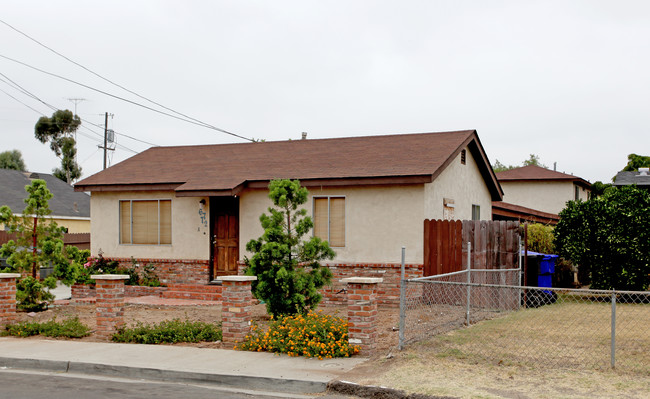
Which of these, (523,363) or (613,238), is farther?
(613,238)

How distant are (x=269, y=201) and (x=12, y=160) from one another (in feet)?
185

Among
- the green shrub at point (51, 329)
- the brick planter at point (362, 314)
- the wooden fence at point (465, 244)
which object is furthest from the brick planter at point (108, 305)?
the wooden fence at point (465, 244)

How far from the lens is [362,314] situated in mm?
9062

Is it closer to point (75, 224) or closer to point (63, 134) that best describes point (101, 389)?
point (75, 224)

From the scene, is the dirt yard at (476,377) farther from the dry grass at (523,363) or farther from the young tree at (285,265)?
the young tree at (285,265)

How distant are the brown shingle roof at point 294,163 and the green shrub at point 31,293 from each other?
4.43 m

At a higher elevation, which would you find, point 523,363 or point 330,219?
point 330,219

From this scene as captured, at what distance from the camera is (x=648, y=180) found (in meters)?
32.1

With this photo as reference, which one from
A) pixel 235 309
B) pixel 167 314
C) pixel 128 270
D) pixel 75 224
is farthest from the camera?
pixel 75 224

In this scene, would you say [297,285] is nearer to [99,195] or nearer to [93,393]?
[93,393]

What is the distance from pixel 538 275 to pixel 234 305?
27.6 ft

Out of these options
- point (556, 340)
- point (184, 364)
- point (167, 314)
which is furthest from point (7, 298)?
point (556, 340)

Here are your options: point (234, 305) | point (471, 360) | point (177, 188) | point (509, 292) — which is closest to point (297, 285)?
point (234, 305)

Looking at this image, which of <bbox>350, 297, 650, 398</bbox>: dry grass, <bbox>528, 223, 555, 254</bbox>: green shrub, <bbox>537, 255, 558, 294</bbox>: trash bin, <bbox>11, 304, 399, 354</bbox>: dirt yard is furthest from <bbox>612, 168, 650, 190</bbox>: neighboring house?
<bbox>11, 304, 399, 354</bbox>: dirt yard
